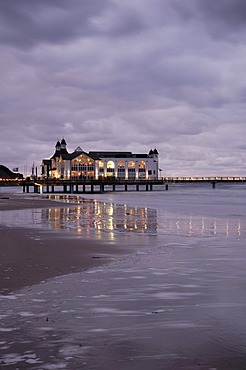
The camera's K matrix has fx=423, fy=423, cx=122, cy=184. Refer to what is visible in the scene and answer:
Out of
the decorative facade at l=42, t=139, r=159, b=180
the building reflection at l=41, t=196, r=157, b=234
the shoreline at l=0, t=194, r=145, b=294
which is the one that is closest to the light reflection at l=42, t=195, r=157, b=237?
the building reflection at l=41, t=196, r=157, b=234

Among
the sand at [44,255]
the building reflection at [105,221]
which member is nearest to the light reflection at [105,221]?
the building reflection at [105,221]

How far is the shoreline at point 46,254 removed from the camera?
10044 millimetres

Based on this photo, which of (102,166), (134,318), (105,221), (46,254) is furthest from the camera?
(102,166)

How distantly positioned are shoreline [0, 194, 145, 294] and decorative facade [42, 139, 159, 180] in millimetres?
101200

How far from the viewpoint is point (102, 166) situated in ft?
407

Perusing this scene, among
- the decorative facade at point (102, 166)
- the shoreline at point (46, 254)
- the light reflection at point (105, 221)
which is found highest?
the decorative facade at point (102, 166)

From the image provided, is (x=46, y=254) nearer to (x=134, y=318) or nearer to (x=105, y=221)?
(x=134, y=318)

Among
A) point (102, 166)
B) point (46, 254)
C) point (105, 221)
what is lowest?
point (105, 221)

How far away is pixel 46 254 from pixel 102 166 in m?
A: 111

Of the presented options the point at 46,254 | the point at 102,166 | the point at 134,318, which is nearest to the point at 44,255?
the point at 46,254

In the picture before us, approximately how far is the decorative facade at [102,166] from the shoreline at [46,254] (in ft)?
332

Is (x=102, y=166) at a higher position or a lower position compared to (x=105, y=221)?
higher

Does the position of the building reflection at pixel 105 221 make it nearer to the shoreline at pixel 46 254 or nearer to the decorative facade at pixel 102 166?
the shoreline at pixel 46 254

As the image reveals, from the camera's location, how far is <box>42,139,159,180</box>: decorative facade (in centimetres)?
12056
